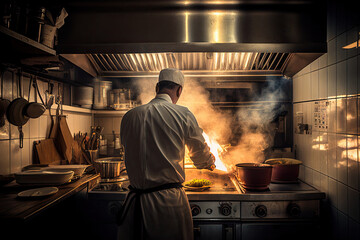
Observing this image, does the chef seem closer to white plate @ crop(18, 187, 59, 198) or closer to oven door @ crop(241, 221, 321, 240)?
white plate @ crop(18, 187, 59, 198)

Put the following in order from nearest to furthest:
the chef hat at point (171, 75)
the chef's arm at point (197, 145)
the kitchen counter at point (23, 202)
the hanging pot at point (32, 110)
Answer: the kitchen counter at point (23, 202) < the chef's arm at point (197, 145) < the chef hat at point (171, 75) < the hanging pot at point (32, 110)

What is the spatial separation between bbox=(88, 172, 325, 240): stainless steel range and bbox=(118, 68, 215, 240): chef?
36 centimetres

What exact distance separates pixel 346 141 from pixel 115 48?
197cm

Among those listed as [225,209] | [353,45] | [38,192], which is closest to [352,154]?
[353,45]

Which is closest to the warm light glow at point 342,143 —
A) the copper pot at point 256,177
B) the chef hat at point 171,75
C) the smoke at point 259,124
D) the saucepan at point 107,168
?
the copper pot at point 256,177

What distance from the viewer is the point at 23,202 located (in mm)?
1442

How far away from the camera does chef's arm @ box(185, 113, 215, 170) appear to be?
5.50 ft

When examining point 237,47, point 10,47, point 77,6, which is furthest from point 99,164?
point 237,47

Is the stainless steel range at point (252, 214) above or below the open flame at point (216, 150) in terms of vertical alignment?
below

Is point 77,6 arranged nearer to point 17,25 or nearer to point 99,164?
point 17,25

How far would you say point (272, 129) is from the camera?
286 cm

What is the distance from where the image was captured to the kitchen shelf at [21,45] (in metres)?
1.49

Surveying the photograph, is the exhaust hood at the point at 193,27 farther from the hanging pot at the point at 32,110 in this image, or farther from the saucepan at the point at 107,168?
the saucepan at the point at 107,168

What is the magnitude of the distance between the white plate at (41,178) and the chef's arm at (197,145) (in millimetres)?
943
